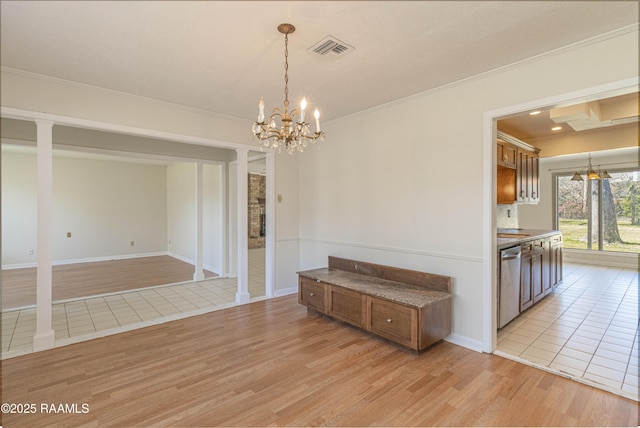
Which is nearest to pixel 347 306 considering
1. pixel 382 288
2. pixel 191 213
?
pixel 382 288

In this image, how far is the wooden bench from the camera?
2859mm

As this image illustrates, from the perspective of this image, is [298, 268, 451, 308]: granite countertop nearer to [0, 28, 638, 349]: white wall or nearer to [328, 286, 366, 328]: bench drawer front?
[328, 286, 366, 328]: bench drawer front

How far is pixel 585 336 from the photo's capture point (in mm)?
3277

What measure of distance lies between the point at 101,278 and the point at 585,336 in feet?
25.0

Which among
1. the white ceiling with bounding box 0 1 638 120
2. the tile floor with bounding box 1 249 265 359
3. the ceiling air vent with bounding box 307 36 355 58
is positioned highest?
the white ceiling with bounding box 0 1 638 120

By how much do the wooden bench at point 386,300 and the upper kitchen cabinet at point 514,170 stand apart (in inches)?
87.2

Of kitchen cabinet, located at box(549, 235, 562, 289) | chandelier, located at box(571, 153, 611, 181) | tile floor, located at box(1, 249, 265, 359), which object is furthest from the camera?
chandelier, located at box(571, 153, 611, 181)

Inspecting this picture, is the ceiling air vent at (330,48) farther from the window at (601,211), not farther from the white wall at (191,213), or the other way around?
the window at (601,211)

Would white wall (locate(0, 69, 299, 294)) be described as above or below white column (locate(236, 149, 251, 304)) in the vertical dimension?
above

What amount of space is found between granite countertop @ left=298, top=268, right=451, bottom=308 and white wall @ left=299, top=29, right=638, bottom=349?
0.91 ft

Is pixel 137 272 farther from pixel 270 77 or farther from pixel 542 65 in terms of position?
pixel 542 65

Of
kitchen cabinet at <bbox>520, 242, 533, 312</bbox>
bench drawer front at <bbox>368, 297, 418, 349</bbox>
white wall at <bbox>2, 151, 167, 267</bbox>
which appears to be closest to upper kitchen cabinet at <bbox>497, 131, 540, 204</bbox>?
kitchen cabinet at <bbox>520, 242, 533, 312</bbox>

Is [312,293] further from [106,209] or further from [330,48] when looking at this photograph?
[106,209]

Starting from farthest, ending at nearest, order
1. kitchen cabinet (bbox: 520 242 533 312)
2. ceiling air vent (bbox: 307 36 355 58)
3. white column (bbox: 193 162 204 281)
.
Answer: white column (bbox: 193 162 204 281)
kitchen cabinet (bbox: 520 242 533 312)
ceiling air vent (bbox: 307 36 355 58)
